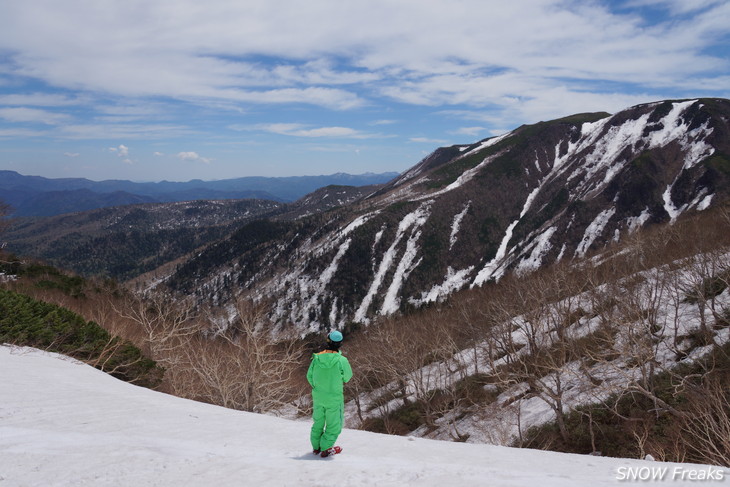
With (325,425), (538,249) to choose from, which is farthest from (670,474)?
(538,249)

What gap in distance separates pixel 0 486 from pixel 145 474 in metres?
2.14

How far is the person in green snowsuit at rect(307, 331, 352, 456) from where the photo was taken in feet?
28.7

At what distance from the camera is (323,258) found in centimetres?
19600

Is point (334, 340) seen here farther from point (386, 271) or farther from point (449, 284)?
point (386, 271)

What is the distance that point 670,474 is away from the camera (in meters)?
8.18

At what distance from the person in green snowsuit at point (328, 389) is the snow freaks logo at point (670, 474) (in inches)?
242

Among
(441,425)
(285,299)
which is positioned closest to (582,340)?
(441,425)

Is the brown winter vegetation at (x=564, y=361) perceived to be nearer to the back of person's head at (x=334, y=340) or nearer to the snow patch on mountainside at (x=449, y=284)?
the back of person's head at (x=334, y=340)

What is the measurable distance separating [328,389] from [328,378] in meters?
0.24

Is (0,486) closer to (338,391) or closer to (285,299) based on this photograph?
(338,391)

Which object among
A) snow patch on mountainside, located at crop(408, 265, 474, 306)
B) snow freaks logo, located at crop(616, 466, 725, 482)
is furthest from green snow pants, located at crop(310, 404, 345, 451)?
snow patch on mountainside, located at crop(408, 265, 474, 306)

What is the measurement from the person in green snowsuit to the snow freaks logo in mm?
6154

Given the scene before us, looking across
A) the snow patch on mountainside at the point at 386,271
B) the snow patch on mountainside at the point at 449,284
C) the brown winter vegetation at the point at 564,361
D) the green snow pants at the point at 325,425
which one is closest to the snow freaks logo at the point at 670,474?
the green snow pants at the point at 325,425

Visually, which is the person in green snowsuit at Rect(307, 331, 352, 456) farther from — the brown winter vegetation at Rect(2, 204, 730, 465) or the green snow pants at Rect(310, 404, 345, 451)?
the brown winter vegetation at Rect(2, 204, 730, 465)
